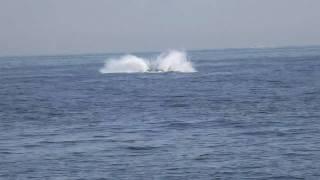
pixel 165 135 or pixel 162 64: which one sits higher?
pixel 162 64

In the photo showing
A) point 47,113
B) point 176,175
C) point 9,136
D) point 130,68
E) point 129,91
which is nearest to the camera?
point 176,175

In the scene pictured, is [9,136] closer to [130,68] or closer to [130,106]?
[130,106]

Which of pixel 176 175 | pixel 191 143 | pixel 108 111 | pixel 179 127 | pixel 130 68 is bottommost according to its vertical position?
pixel 176 175

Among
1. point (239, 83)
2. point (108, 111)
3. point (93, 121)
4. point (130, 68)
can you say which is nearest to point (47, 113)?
point (108, 111)

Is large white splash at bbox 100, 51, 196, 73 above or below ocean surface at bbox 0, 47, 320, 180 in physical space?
above

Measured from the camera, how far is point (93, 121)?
4684 centimetres

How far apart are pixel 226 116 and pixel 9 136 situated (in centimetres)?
1343

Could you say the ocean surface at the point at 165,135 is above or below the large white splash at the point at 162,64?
below

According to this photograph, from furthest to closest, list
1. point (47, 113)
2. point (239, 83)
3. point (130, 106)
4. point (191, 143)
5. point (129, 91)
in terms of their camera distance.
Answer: point (239, 83) → point (129, 91) → point (130, 106) → point (47, 113) → point (191, 143)

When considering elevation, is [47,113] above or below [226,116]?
above

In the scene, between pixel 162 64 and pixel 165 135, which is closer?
pixel 165 135

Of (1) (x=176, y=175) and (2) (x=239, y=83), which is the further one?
(2) (x=239, y=83)

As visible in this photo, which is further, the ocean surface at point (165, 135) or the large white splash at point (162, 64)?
the large white splash at point (162, 64)

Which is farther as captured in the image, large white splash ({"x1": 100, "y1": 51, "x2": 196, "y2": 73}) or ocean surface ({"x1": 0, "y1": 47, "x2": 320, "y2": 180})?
large white splash ({"x1": 100, "y1": 51, "x2": 196, "y2": 73})
